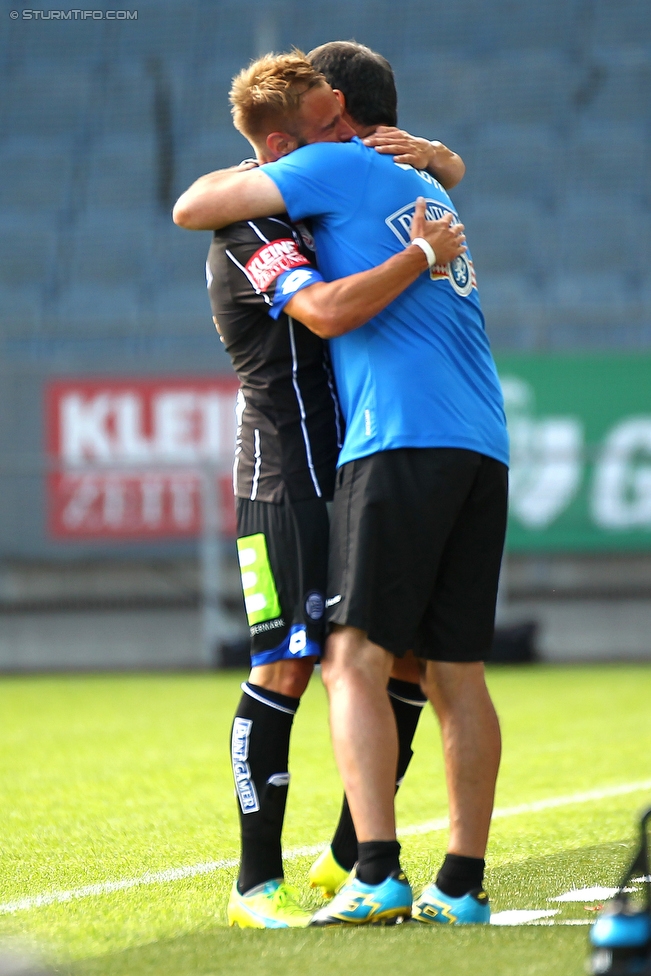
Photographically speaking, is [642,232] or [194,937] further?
[642,232]

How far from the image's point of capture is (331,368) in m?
3.02

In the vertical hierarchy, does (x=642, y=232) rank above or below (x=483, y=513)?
above

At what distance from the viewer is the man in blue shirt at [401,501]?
8.89ft

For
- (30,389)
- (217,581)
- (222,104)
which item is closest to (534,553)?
(217,581)

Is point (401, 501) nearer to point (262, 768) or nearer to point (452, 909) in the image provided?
point (262, 768)

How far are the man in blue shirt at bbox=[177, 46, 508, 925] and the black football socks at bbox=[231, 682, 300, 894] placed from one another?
156 mm

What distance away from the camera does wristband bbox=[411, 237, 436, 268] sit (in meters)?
2.78

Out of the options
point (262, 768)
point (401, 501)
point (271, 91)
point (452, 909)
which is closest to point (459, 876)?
point (452, 909)

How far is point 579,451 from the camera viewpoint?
11234mm

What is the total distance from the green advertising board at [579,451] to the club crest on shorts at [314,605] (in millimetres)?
8376

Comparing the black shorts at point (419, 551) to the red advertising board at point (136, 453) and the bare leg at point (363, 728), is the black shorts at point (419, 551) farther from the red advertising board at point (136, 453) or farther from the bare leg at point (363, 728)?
the red advertising board at point (136, 453)

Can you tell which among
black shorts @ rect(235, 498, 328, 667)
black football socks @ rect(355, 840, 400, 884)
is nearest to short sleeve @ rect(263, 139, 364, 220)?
black shorts @ rect(235, 498, 328, 667)

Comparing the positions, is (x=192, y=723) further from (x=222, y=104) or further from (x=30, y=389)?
(x=222, y=104)

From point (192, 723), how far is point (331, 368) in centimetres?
476
